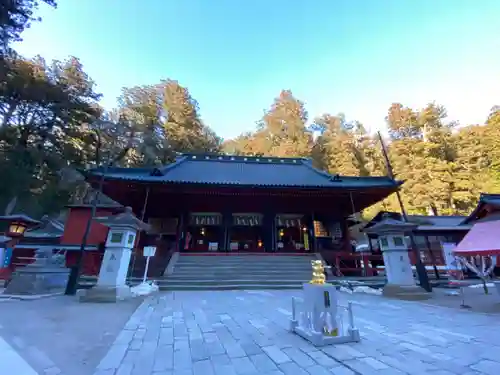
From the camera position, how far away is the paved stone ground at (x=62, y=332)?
2.58 meters

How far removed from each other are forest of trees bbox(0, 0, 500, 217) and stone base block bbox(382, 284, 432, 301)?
16495mm

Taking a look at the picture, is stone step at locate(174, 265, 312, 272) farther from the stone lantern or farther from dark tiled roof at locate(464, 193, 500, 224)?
dark tiled roof at locate(464, 193, 500, 224)

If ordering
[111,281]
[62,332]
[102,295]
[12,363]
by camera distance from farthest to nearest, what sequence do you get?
[111,281] < [102,295] < [62,332] < [12,363]

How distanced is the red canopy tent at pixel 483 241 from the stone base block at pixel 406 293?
4.49ft

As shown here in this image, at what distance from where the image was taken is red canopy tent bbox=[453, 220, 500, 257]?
5293 millimetres

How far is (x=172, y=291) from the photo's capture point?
8211 mm

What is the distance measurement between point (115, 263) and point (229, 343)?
4721 millimetres

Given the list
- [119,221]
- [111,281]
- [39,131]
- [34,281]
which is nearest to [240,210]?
[119,221]

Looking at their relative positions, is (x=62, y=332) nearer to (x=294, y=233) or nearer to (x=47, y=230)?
(x=294, y=233)

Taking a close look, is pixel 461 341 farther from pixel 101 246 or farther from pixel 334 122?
pixel 334 122

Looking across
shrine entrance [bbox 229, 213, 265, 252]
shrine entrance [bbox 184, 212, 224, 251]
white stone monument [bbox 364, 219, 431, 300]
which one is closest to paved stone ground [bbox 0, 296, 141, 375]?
white stone monument [bbox 364, 219, 431, 300]

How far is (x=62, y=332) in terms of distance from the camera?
3.66m

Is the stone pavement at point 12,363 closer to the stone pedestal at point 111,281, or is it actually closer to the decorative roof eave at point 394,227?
the stone pedestal at point 111,281

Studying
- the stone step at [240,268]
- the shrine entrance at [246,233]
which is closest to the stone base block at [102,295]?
the stone step at [240,268]
